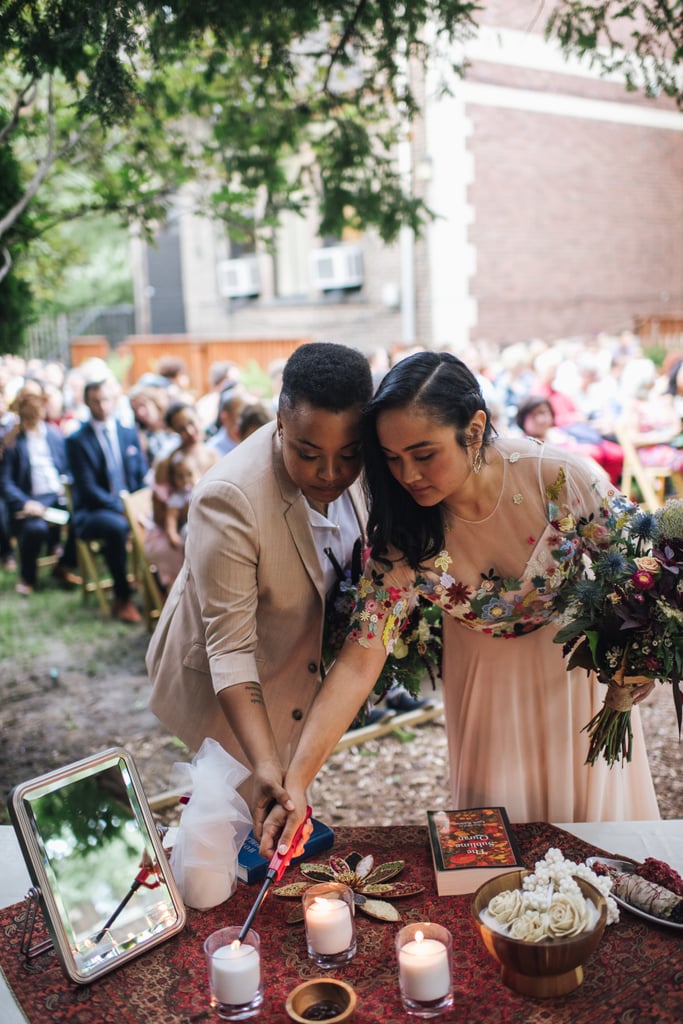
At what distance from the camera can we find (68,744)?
508 centimetres

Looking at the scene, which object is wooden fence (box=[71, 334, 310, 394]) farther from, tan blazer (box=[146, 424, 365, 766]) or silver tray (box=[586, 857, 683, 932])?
silver tray (box=[586, 857, 683, 932])

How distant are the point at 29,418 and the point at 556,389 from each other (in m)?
4.92

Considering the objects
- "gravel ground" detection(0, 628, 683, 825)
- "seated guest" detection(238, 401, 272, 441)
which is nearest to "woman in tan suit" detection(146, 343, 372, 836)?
"gravel ground" detection(0, 628, 683, 825)

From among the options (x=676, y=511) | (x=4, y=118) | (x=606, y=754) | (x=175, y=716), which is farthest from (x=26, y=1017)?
(x=4, y=118)

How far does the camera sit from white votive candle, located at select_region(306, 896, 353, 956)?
Result: 164 cm

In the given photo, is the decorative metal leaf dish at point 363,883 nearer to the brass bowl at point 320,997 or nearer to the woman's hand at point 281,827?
the woman's hand at point 281,827

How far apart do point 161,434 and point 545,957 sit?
306 inches

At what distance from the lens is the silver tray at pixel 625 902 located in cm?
168

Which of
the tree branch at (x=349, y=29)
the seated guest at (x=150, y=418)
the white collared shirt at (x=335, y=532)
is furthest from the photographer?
the seated guest at (x=150, y=418)

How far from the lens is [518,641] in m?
2.39

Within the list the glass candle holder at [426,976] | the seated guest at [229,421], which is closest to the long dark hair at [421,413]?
the glass candle holder at [426,976]

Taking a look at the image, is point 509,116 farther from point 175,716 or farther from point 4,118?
point 175,716

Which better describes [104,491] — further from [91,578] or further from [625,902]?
[625,902]

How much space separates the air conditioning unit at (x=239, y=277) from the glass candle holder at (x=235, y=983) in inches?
640
